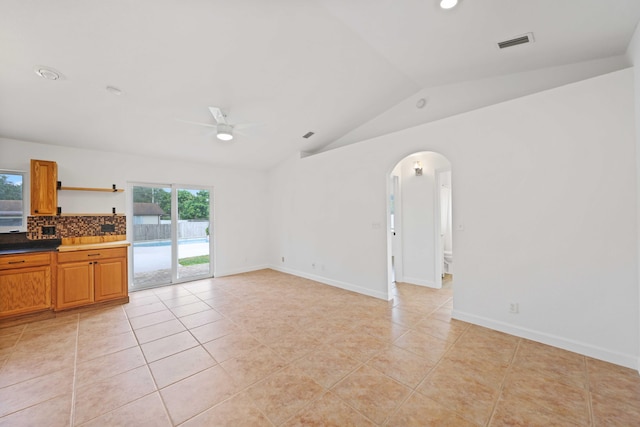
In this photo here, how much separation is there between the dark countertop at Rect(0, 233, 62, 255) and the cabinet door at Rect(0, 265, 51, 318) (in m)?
0.30

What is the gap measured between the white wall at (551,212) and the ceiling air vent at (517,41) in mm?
582

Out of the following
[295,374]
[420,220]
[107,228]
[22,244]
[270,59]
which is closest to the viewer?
[295,374]

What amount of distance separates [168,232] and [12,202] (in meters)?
2.12

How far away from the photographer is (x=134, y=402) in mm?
1943

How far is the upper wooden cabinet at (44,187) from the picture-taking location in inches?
146

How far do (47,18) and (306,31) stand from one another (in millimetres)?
2184

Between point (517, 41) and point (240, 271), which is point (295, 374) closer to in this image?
point (517, 41)

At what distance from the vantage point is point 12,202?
3.76 meters

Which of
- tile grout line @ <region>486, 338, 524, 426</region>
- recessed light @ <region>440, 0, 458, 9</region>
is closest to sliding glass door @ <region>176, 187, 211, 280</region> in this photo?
recessed light @ <region>440, 0, 458, 9</region>

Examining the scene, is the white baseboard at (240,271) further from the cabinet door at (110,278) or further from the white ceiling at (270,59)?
the white ceiling at (270,59)

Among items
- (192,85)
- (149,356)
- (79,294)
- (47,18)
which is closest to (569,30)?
(192,85)

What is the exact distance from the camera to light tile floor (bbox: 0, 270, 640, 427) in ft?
5.94

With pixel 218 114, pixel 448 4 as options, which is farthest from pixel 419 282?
pixel 218 114

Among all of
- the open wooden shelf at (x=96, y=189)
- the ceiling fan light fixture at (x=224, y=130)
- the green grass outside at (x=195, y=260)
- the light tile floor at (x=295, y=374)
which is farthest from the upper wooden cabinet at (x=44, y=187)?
the ceiling fan light fixture at (x=224, y=130)
